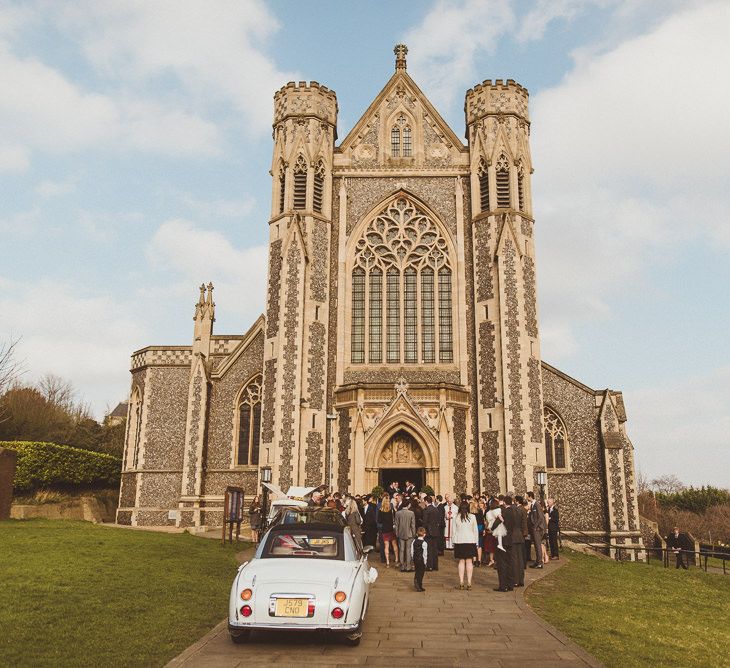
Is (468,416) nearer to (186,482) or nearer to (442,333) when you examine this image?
(442,333)

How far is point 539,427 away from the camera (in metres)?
25.8

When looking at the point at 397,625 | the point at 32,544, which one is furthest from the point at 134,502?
the point at 397,625

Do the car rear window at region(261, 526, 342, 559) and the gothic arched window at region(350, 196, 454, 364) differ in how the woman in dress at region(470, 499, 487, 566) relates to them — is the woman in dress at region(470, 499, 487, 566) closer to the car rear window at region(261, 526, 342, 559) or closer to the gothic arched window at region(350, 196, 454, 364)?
the car rear window at region(261, 526, 342, 559)

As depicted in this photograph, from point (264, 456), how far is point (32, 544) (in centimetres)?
1095

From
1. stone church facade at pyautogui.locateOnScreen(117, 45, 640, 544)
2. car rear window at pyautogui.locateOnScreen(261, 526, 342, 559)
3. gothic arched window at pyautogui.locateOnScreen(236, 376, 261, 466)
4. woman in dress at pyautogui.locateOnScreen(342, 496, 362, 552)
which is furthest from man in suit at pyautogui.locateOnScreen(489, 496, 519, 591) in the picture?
gothic arched window at pyautogui.locateOnScreen(236, 376, 261, 466)

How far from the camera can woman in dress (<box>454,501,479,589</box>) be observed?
42.7ft

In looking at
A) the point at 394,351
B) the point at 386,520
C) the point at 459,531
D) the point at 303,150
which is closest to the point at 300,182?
the point at 303,150

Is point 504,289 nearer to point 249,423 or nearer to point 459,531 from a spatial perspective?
point 249,423

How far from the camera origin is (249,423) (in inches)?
1161

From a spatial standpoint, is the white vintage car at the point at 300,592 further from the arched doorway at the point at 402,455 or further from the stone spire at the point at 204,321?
the stone spire at the point at 204,321

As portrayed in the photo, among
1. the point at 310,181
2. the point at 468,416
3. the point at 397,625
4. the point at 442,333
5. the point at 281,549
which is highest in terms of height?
the point at 310,181

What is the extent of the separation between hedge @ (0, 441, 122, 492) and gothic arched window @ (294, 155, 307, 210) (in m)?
15.1

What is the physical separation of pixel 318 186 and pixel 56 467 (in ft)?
55.0

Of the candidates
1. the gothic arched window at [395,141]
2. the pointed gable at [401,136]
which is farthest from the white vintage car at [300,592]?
the gothic arched window at [395,141]
